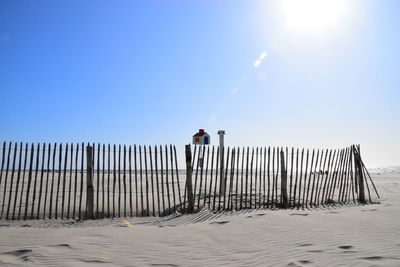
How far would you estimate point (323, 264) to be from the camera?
3.63m

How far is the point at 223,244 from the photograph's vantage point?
15.0 feet

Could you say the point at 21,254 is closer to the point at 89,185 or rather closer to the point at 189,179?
the point at 89,185

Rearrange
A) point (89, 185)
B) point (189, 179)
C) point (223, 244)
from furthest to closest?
point (189, 179)
point (89, 185)
point (223, 244)

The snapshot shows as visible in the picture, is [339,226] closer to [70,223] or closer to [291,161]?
[291,161]

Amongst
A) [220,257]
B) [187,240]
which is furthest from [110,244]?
[220,257]

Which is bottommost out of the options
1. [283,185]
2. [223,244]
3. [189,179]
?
[223,244]

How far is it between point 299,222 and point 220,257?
9.19ft

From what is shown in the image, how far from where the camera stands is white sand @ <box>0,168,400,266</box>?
375 cm

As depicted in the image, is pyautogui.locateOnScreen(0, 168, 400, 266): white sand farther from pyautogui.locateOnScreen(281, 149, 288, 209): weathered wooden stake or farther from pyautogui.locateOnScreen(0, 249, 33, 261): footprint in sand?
pyautogui.locateOnScreen(281, 149, 288, 209): weathered wooden stake

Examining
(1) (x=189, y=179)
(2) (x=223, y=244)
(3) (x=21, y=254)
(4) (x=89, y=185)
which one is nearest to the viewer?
(3) (x=21, y=254)

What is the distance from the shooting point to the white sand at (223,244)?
12.3 ft

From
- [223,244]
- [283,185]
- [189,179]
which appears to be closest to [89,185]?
[189,179]

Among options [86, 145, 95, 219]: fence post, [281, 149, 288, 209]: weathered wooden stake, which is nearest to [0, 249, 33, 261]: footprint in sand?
[86, 145, 95, 219]: fence post

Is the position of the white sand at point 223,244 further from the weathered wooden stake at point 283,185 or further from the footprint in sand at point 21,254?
the weathered wooden stake at point 283,185
